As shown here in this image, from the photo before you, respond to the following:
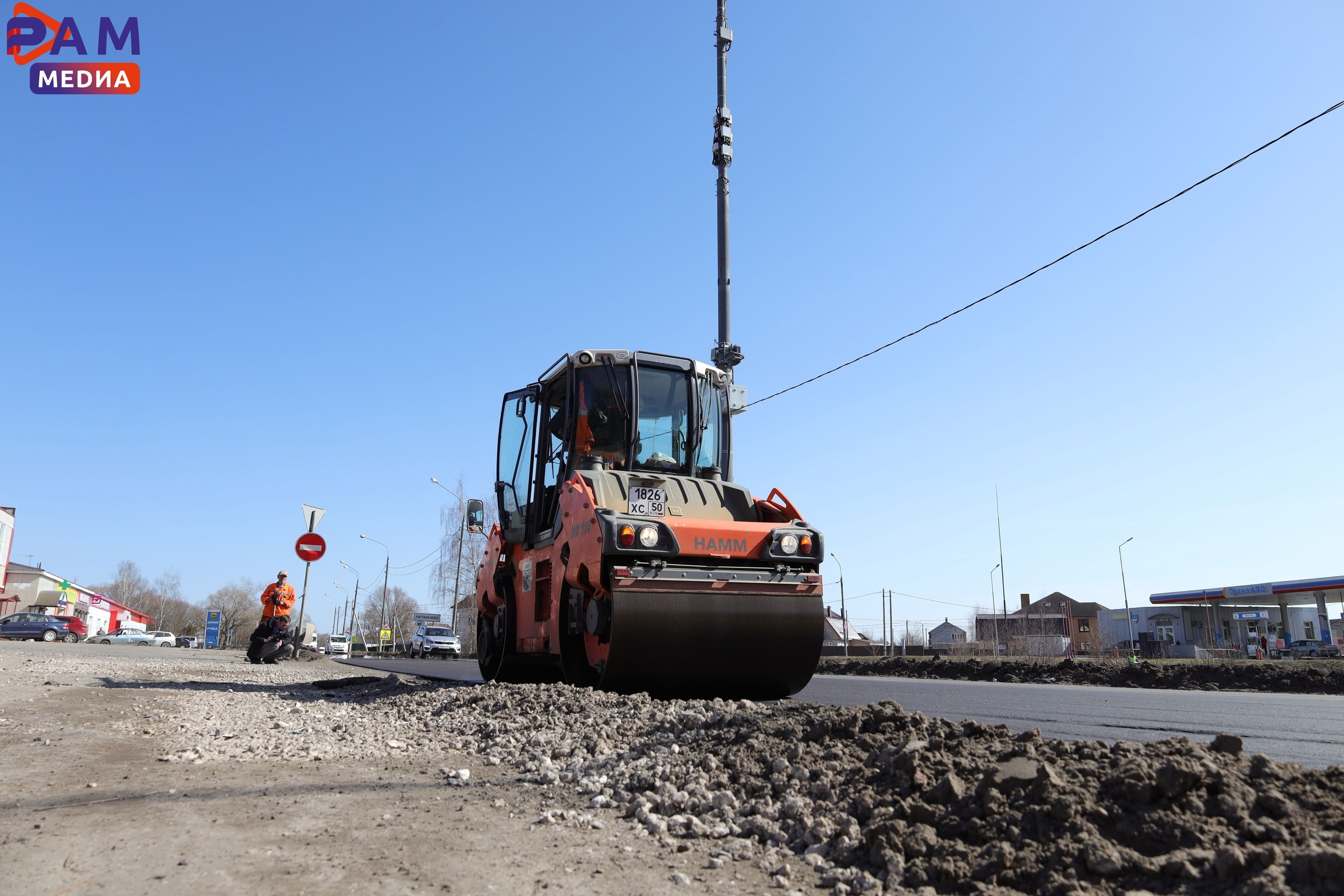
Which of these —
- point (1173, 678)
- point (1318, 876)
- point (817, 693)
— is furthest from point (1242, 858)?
point (1173, 678)

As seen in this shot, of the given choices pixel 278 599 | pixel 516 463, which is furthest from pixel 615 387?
pixel 278 599

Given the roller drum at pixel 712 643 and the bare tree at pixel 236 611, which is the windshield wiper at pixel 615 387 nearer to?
the roller drum at pixel 712 643

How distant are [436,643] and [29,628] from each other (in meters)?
20.4

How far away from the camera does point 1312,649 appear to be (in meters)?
43.6

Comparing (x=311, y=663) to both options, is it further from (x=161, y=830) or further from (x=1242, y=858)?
(x=1242, y=858)

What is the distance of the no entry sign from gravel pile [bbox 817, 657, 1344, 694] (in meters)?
11.8

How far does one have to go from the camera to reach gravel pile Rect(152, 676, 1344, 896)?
8.80 ft

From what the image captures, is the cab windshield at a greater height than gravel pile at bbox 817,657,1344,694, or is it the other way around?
the cab windshield

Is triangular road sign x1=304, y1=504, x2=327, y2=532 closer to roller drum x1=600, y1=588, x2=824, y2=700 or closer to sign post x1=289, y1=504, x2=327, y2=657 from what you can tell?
sign post x1=289, y1=504, x2=327, y2=657

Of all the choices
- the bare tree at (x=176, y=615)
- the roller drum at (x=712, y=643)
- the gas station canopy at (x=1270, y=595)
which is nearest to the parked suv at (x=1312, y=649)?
the gas station canopy at (x=1270, y=595)

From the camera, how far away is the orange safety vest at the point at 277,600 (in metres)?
15.6

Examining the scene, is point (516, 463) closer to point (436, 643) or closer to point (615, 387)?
point (615, 387)

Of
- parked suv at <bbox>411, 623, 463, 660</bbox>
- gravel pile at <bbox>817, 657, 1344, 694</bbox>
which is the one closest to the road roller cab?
gravel pile at <bbox>817, 657, 1344, 694</bbox>

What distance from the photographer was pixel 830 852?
10.7 feet
